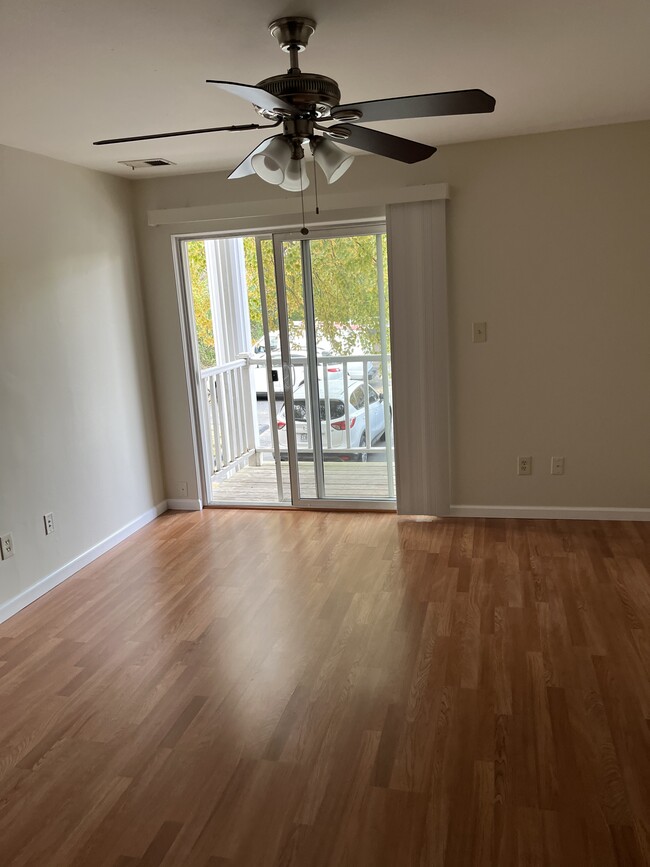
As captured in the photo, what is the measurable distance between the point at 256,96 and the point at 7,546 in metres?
2.55

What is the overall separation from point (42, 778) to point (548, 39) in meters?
3.00

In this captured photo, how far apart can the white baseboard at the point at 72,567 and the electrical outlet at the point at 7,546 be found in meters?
0.23

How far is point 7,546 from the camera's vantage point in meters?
3.35

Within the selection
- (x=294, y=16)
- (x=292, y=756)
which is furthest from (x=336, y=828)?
(x=294, y=16)

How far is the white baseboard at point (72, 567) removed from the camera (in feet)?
11.1

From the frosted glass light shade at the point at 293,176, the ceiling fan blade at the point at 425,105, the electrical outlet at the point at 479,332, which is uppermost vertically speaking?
the ceiling fan blade at the point at 425,105

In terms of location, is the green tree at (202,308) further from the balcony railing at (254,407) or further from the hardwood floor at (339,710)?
the hardwood floor at (339,710)

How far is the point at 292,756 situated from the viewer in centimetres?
221

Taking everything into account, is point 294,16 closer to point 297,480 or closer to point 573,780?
point 573,780

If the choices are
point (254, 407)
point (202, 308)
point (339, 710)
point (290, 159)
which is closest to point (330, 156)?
point (290, 159)

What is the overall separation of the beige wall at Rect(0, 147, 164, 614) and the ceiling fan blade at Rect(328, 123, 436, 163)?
6.74ft

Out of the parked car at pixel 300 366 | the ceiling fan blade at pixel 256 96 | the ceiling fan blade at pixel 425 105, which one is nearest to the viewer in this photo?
the ceiling fan blade at pixel 256 96

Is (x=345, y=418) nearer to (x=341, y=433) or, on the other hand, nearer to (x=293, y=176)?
(x=341, y=433)

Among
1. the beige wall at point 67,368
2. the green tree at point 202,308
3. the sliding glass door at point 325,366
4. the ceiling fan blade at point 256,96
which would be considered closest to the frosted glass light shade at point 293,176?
the ceiling fan blade at point 256,96
